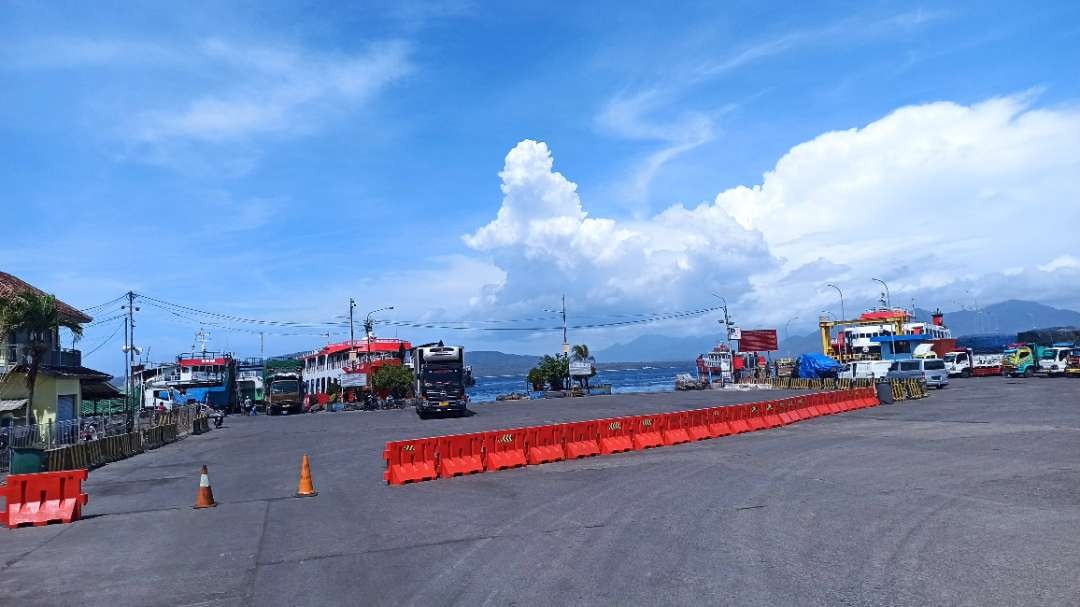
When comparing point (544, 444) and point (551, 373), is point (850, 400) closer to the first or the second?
point (544, 444)

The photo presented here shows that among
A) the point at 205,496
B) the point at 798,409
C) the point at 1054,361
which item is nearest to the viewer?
the point at 205,496

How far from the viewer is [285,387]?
63.8 meters

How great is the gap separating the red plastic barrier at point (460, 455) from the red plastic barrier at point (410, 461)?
0.84ft

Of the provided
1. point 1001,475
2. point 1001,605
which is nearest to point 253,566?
point 1001,605

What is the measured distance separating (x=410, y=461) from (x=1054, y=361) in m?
57.5

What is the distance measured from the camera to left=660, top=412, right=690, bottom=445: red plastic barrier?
2317cm

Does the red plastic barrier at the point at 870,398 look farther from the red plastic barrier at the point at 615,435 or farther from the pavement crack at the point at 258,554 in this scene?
the pavement crack at the point at 258,554

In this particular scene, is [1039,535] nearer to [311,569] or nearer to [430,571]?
[430,571]

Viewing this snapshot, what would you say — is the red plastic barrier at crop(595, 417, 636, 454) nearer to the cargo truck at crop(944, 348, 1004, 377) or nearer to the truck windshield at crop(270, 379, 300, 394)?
the truck windshield at crop(270, 379, 300, 394)

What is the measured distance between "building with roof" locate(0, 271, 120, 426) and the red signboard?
5742 cm

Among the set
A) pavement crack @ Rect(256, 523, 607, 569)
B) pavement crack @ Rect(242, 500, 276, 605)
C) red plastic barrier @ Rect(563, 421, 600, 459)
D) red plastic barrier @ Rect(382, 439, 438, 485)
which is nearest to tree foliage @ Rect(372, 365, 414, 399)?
red plastic barrier @ Rect(563, 421, 600, 459)

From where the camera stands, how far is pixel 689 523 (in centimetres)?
1103

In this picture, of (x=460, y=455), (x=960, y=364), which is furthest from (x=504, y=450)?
(x=960, y=364)

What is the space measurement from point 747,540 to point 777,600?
266 centimetres
